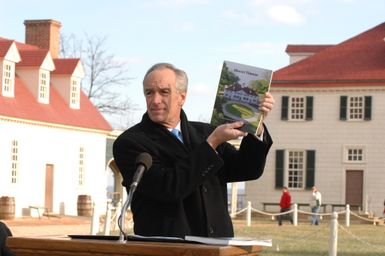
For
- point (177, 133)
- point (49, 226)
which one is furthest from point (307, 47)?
point (177, 133)

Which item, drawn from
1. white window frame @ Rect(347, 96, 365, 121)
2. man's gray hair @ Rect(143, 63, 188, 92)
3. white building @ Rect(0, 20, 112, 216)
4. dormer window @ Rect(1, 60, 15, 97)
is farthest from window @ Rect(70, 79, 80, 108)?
man's gray hair @ Rect(143, 63, 188, 92)

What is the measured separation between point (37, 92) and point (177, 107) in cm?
3774

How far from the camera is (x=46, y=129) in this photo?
4231cm

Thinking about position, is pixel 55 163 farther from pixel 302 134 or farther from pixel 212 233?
pixel 212 233

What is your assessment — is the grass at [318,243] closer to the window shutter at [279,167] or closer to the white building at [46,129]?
the white building at [46,129]

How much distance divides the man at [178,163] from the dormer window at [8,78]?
35014 millimetres

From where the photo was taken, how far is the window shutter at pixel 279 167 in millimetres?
50188

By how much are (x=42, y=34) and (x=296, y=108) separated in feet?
39.3

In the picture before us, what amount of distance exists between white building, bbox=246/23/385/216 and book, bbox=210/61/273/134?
43652 mm

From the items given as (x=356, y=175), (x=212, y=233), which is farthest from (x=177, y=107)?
(x=356, y=175)

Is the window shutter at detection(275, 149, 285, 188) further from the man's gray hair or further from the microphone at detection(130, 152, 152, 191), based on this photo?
the microphone at detection(130, 152, 152, 191)

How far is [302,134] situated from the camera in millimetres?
50531

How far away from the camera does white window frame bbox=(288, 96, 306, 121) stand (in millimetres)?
50562

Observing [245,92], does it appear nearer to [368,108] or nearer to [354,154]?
[368,108]
